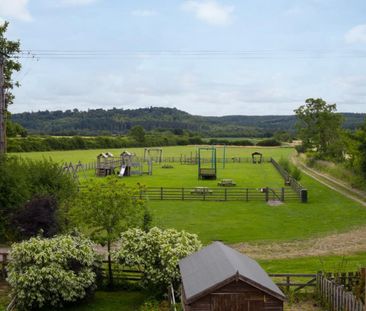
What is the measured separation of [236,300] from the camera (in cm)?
1312

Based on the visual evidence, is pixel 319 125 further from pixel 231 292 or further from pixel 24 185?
pixel 231 292

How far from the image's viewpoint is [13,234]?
2619 cm

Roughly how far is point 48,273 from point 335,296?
893 cm

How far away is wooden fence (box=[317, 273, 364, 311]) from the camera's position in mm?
14203

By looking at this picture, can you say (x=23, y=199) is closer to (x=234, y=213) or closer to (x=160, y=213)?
(x=160, y=213)

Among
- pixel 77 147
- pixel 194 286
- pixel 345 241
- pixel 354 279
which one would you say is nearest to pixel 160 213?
pixel 345 241

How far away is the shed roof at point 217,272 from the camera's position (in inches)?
512

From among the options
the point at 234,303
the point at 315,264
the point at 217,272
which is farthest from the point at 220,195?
the point at 234,303

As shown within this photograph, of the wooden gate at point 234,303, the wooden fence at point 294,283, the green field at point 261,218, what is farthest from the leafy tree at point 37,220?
the wooden gate at point 234,303

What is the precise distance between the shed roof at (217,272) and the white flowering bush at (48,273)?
154 inches

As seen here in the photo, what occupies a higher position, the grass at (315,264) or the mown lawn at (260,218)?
the grass at (315,264)

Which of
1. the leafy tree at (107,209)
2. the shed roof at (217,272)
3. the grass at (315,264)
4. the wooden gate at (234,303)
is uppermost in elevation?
the leafy tree at (107,209)

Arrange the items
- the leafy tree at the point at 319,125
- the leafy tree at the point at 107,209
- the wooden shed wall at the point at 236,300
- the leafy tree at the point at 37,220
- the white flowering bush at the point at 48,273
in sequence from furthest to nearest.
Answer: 1. the leafy tree at the point at 319,125
2. the leafy tree at the point at 37,220
3. the leafy tree at the point at 107,209
4. the white flowering bush at the point at 48,273
5. the wooden shed wall at the point at 236,300

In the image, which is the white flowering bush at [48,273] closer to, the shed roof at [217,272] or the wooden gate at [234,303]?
the shed roof at [217,272]
